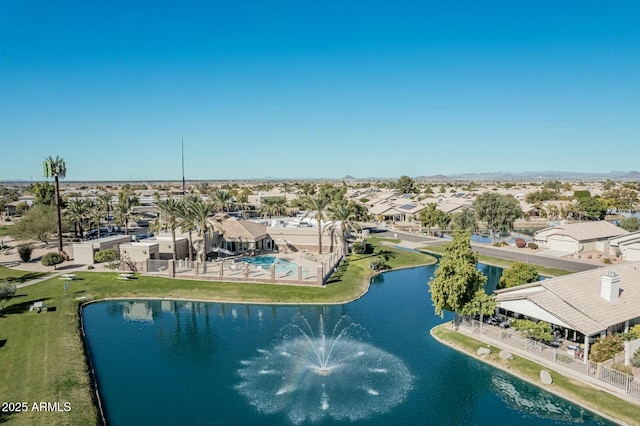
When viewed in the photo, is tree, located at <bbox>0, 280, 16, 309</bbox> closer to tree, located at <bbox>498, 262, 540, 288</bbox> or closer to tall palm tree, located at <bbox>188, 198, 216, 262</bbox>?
tall palm tree, located at <bbox>188, 198, 216, 262</bbox>

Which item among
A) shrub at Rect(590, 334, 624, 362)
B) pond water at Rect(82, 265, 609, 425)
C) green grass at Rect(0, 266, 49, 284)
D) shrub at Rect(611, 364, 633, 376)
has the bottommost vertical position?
pond water at Rect(82, 265, 609, 425)

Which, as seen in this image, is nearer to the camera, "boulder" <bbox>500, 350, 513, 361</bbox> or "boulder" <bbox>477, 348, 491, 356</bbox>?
"boulder" <bbox>500, 350, 513, 361</bbox>

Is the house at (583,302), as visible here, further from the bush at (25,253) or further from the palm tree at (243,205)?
the palm tree at (243,205)

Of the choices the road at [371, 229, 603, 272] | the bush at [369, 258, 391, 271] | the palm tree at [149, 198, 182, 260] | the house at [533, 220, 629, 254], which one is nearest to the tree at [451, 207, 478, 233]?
the road at [371, 229, 603, 272]

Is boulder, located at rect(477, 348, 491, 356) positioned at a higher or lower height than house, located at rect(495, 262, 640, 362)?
lower

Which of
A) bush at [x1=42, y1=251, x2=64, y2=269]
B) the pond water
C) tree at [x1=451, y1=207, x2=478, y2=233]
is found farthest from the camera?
tree at [x1=451, y1=207, x2=478, y2=233]

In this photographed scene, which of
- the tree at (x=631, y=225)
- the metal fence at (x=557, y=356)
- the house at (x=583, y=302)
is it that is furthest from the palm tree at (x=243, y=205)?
the tree at (x=631, y=225)

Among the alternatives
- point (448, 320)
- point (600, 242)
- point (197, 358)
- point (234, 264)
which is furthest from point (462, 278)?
point (600, 242)
